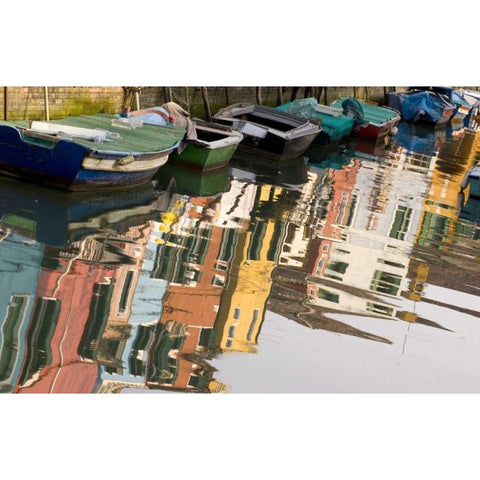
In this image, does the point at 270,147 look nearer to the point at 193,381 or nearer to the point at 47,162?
the point at 47,162

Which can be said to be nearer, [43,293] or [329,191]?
[43,293]

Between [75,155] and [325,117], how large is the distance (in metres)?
10.9

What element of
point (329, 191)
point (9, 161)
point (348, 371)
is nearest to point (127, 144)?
point (9, 161)

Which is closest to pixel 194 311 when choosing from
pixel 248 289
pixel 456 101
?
pixel 248 289

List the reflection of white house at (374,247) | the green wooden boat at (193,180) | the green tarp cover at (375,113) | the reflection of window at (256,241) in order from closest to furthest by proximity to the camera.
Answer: the reflection of white house at (374,247)
the reflection of window at (256,241)
the green wooden boat at (193,180)
the green tarp cover at (375,113)

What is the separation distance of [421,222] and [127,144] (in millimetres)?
4678

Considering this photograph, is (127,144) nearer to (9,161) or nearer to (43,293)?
(9,161)

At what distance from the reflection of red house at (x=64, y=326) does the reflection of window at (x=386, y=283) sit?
9.79 feet

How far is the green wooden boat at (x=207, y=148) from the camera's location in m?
15.1

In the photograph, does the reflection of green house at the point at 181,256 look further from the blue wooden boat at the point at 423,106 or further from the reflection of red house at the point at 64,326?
the blue wooden boat at the point at 423,106

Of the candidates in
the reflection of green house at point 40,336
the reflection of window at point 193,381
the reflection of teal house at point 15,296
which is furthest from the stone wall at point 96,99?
the reflection of window at point 193,381

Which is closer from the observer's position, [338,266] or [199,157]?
[338,266]

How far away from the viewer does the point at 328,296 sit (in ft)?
32.0

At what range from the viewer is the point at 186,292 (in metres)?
9.16
